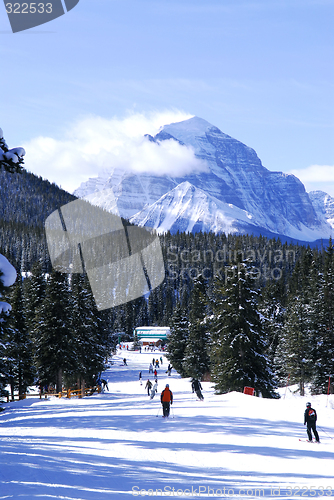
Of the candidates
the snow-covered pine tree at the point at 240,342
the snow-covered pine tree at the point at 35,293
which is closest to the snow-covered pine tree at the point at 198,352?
the snow-covered pine tree at the point at 35,293

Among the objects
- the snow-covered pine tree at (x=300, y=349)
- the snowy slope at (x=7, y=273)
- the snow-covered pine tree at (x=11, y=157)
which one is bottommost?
the snow-covered pine tree at (x=300, y=349)

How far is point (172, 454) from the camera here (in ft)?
42.9

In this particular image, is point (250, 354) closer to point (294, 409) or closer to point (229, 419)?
point (294, 409)

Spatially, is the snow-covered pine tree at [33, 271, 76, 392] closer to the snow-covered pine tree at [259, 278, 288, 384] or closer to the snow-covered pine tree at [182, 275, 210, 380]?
the snow-covered pine tree at [182, 275, 210, 380]

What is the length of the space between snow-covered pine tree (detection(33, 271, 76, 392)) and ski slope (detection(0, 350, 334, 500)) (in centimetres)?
1370

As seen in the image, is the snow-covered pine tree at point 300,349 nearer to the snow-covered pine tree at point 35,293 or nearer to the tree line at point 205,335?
the tree line at point 205,335

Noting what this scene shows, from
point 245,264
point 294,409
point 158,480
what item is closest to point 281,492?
point 158,480

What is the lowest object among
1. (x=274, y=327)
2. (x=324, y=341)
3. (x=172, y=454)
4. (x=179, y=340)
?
(x=172, y=454)

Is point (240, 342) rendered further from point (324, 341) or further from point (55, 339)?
point (324, 341)

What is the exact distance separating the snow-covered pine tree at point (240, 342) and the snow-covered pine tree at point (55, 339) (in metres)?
12.3

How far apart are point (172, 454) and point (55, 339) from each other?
25293 millimetres

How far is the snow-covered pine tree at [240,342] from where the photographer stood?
2883 cm

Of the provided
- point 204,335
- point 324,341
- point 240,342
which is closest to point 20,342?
point 240,342

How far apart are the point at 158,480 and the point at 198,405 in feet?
41.6
